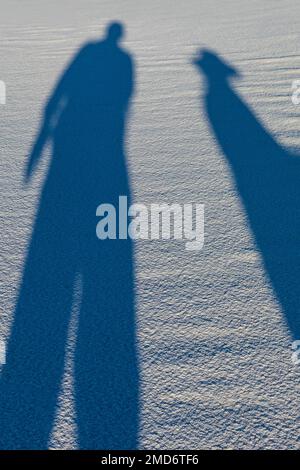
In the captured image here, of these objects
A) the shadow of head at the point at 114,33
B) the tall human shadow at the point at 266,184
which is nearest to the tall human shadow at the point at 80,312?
the tall human shadow at the point at 266,184

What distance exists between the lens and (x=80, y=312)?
2898 millimetres

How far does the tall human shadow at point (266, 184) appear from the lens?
3.08 meters

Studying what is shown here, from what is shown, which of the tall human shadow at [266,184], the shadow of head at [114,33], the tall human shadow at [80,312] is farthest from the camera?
the shadow of head at [114,33]

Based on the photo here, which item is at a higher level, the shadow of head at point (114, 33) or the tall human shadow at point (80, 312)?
the shadow of head at point (114, 33)

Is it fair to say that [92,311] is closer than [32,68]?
Yes

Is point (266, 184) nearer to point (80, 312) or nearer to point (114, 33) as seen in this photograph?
point (80, 312)

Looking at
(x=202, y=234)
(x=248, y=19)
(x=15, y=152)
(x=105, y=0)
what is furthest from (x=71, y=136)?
(x=105, y=0)

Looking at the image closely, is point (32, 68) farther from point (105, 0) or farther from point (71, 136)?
point (105, 0)

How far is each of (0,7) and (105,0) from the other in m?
2.75

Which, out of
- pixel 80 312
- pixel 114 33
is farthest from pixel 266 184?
pixel 114 33

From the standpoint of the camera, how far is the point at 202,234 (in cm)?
356

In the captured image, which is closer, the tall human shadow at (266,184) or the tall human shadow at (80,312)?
the tall human shadow at (80,312)

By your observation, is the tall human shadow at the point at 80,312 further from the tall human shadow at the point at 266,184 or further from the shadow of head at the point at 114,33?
the shadow of head at the point at 114,33

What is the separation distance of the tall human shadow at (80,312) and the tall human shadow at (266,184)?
2.90 ft
